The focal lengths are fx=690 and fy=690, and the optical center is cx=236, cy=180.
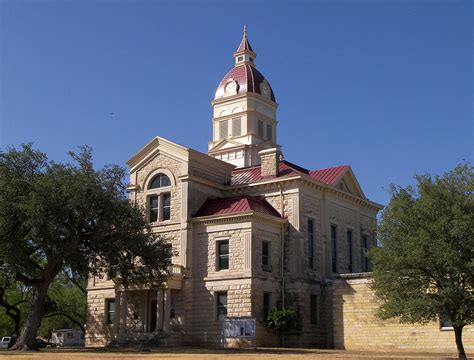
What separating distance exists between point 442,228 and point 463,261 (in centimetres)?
168

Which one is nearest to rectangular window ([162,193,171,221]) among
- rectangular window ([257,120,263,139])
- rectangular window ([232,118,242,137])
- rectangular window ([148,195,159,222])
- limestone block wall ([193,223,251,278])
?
rectangular window ([148,195,159,222])

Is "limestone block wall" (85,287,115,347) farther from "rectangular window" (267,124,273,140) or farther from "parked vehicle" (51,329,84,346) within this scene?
"rectangular window" (267,124,273,140)

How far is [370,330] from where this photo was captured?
137 ft

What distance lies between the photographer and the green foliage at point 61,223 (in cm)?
3600

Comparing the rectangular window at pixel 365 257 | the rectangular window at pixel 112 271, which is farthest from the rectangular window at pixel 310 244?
the rectangular window at pixel 112 271

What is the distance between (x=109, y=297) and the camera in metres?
48.2

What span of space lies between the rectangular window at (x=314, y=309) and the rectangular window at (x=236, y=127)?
1838cm

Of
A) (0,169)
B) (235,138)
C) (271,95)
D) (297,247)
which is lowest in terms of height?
(297,247)

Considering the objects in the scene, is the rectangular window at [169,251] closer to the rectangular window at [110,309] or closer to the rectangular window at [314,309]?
the rectangular window at [110,309]

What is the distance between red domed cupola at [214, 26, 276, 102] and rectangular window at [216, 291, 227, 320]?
2221 cm

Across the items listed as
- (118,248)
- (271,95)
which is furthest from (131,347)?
(271,95)

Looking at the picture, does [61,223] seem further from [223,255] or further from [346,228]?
[346,228]

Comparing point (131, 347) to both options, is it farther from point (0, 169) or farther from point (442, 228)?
point (442, 228)

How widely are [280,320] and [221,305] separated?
4037 mm
